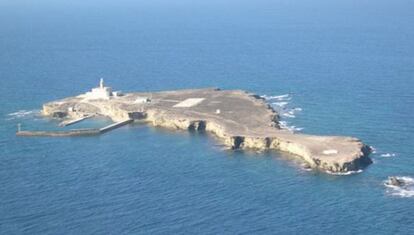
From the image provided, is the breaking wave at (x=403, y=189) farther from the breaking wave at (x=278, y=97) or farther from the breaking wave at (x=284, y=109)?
the breaking wave at (x=278, y=97)

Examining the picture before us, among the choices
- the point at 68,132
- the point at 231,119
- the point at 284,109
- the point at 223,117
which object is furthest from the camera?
the point at 284,109

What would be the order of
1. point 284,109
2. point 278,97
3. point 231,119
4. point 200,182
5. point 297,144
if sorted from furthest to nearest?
1. point 278,97
2. point 284,109
3. point 231,119
4. point 297,144
5. point 200,182

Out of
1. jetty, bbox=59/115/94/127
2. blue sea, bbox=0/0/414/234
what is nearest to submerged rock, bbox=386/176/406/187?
blue sea, bbox=0/0/414/234

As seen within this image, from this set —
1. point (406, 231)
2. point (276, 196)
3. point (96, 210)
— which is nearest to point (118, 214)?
point (96, 210)

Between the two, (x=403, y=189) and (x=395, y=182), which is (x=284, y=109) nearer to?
(x=395, y=182)

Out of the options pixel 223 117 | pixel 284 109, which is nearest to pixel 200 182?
pixel 223 117

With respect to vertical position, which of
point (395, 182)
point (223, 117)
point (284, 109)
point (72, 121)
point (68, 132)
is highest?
point (223, 117)

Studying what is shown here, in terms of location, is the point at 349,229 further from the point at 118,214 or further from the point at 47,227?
the point at 47,227
